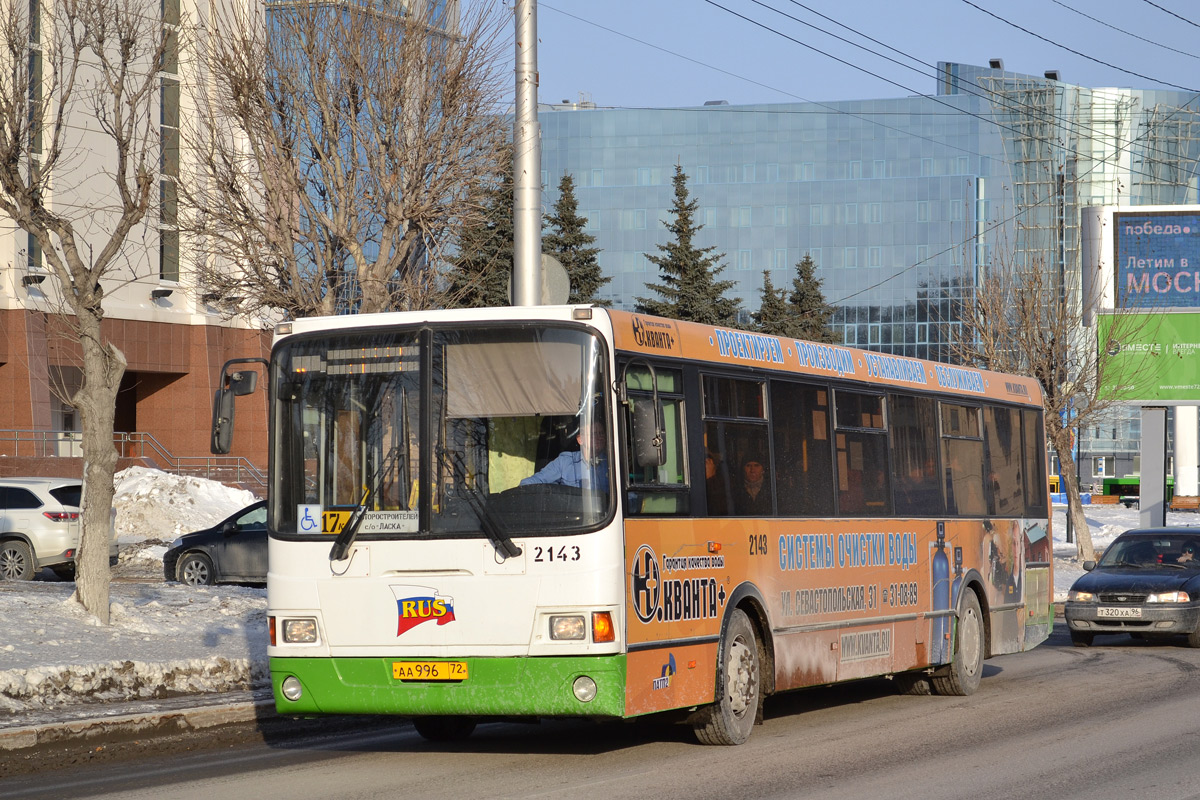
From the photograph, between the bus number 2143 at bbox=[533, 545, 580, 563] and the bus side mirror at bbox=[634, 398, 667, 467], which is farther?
the bus side mirror at bbox=[634, 398, 667, 467]

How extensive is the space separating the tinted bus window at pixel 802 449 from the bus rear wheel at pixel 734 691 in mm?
1112

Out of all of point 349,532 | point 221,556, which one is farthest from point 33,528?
point 349,532

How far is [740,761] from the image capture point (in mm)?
9617

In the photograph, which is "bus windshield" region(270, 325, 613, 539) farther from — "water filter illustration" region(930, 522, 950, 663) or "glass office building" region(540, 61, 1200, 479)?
"glass office building" region(540, 61, 1200, 479)

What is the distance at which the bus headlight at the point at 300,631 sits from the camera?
9.35 metres

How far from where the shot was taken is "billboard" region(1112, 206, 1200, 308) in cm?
3778

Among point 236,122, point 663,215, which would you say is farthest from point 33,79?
point 663,215

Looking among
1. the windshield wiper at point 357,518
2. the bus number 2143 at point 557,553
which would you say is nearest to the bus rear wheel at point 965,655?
the bus number 2143 at point 557,553

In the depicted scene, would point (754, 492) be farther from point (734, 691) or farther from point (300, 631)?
point (300, 631)

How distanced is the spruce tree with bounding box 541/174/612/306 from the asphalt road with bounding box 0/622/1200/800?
3514 cm

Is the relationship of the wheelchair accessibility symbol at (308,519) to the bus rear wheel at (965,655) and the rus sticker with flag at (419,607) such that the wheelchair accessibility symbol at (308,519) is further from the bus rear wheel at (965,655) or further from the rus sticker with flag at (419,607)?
the bus rear wheel at (965,655)

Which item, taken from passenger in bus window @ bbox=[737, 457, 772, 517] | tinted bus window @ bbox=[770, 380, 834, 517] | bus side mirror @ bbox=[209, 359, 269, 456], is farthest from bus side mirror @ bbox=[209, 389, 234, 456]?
tinted bus window @ bbox=[770, 380, 834, 517]

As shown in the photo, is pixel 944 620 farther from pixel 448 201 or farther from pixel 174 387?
pixel 174 387

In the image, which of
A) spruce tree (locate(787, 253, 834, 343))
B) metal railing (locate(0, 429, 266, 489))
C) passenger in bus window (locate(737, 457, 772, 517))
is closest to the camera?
passenger in bus window (locate(737, 457, 772, 517))
